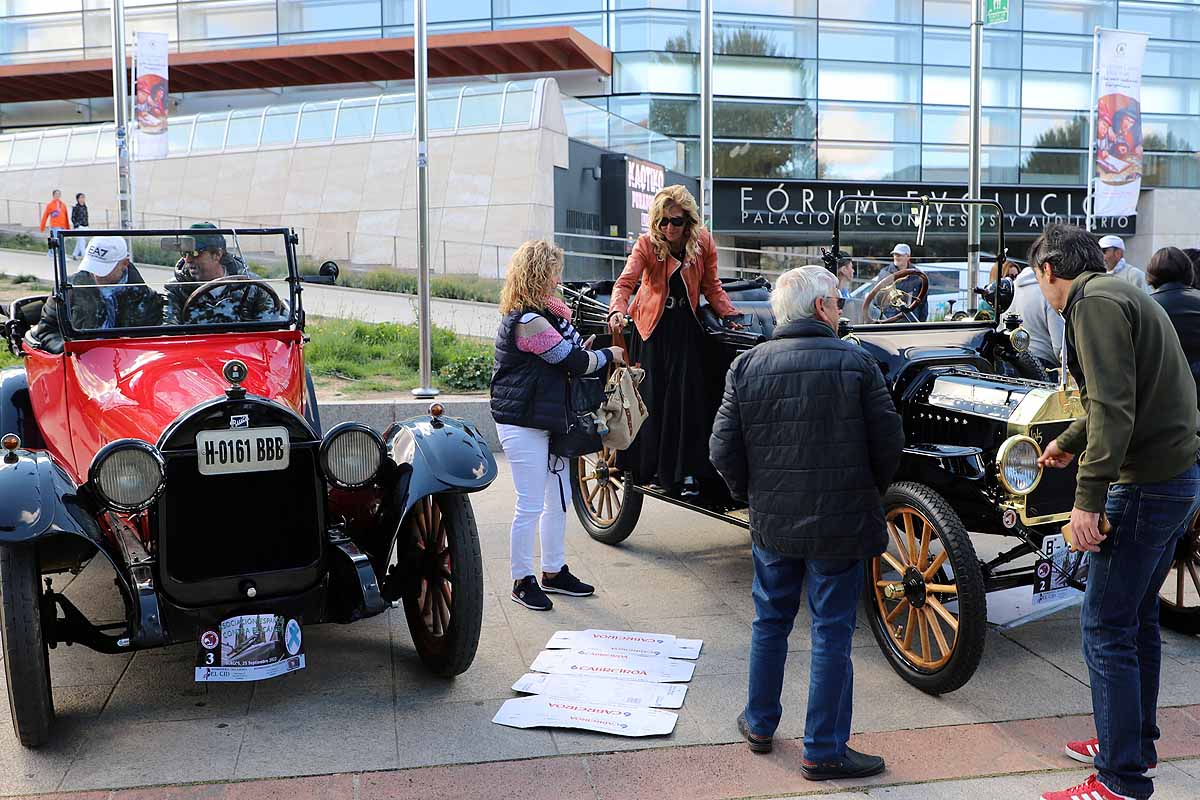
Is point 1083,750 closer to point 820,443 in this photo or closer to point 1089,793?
point 1089,793

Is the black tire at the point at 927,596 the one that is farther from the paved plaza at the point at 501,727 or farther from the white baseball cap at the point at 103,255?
the white baseball cap at the point at 103,255

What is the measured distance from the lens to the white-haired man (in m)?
3.64

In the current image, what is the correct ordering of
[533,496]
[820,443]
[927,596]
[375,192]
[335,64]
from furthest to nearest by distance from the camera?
[335,64] → [375,192] → [533,496] → [927,596] → [820,443]

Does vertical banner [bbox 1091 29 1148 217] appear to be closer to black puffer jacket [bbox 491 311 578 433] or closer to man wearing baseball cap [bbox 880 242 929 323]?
man wearing baseball cap [bbox 880 242 929 323]

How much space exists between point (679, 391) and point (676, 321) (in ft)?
1.25

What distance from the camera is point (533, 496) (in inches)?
219

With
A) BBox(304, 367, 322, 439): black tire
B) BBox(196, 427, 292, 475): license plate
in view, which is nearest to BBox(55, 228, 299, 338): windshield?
BBox(304, 367, 322, 439): black tire

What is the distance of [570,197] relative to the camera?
23047mm

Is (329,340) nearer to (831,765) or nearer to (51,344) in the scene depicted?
(51,344)

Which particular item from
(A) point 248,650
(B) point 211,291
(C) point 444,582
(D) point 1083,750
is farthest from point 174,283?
(D) point 1083,750

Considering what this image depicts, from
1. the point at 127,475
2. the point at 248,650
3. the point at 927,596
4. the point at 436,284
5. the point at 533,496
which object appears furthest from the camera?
the point at 436,284

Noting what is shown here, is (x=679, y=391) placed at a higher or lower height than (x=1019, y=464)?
higher

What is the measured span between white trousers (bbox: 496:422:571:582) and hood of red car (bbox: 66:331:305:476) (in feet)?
3.76

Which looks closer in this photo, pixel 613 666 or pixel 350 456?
pixel 350 456
